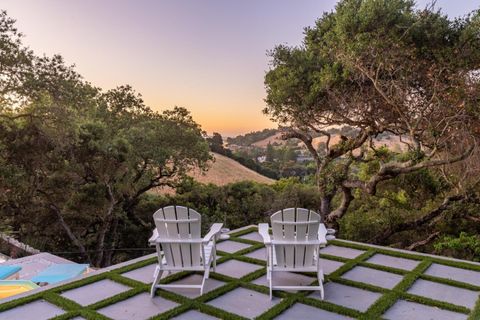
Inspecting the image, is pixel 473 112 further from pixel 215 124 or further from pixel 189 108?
pixel 215 124

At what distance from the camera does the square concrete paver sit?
4324mm

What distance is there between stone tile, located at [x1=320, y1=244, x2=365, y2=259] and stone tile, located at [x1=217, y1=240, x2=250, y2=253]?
3.93 feet

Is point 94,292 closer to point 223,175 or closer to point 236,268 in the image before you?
point 236,268

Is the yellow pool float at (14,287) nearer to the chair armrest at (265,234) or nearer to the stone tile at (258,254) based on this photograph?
the stone tile at (258,254)

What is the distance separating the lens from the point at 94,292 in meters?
3.94

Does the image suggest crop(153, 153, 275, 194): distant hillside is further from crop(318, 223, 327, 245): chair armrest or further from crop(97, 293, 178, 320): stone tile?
crop(97, 293, 178, 320): stone tile

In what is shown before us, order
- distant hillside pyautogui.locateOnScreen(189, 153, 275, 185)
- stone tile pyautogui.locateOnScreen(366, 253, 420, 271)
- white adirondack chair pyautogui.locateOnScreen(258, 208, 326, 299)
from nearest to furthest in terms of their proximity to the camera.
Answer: white adirondack chair pyautogui.locateOnScreen(258, 208, 326, 299) < stone tile pyautogui.locateOnScreen(366, 253, 420, 271) < distant hillside pyautogui.locateOnScreen(189, 153, 275, 185)

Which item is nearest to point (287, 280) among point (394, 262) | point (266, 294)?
point (266, 294)

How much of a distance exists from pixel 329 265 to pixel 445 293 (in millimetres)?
1353

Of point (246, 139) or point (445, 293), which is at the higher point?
point (246, 139)

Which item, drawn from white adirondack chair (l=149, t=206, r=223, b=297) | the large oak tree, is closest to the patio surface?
white adirondack chair (l=149, t=206, r=223, b=297)

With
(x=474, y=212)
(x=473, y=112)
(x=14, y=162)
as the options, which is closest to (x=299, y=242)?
(x=473, y=112)

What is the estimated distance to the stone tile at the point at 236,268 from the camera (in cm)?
451

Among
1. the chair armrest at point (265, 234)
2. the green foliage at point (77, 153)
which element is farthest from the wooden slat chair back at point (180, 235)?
the green foliage at point (77, 153)
